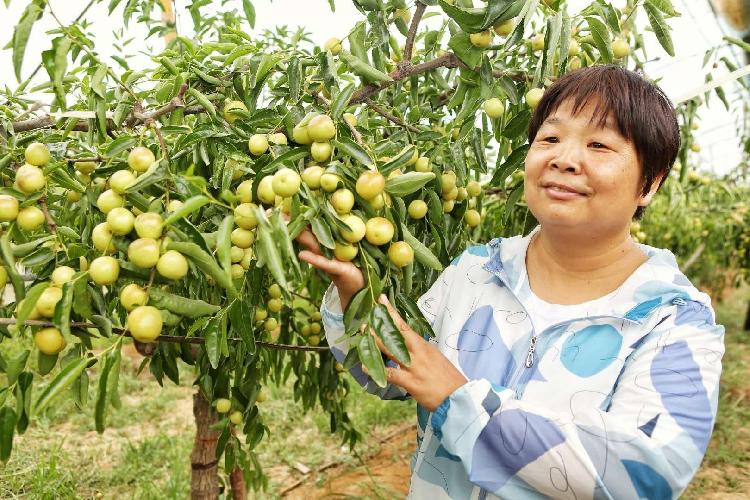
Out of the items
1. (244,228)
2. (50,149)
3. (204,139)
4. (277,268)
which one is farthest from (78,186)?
(277,268)

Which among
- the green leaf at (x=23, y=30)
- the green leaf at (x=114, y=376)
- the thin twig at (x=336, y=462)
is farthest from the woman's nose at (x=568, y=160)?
the thin twig at (x=336, y=462)

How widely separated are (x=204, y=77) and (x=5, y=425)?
0.71 m

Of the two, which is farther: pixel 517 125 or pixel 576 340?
pixel 517 125

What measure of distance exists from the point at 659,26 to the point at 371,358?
940 millimetres

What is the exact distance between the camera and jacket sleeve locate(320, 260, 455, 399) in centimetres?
112

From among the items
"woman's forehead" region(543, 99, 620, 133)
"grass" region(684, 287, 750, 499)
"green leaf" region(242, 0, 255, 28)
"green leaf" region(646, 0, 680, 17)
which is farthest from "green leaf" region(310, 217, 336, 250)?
"grass" region(684, 287, 750, 499)

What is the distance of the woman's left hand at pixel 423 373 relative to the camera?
95 cm

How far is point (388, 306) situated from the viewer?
0.96 meters

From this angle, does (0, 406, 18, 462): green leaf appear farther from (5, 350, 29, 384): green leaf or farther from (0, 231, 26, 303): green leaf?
(0, 231, 26, 303): green leaf

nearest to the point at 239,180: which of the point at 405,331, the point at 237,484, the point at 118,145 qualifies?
the point at 118,145

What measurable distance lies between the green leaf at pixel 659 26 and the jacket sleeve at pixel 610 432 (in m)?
0.65

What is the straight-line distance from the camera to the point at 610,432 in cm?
89

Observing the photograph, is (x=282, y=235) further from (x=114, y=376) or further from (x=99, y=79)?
(x=99, y=79)

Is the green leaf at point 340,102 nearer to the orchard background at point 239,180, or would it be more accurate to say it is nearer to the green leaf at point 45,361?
the orchard background at point 239,180
